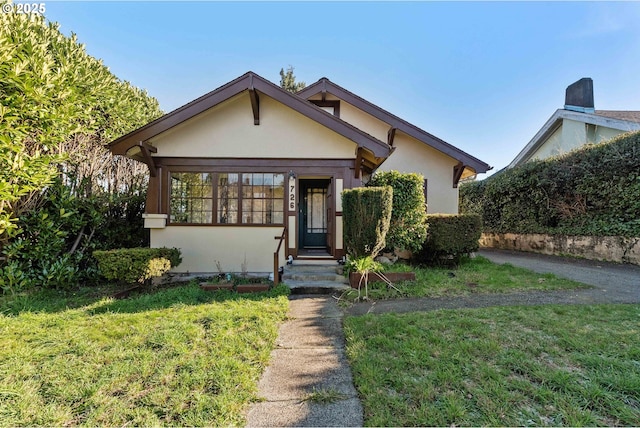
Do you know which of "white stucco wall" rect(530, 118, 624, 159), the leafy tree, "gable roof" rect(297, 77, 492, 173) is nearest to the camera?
"gable roof" rect(297, 77, 492, 173)

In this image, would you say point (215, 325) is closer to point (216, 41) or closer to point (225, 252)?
point (225, 252)

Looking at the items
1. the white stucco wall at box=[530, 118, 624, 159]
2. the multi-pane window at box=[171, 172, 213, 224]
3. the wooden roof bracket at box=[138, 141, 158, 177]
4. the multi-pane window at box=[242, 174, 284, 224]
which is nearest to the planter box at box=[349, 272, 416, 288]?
the multi-pane window at box=[242, 174, 284, 224]

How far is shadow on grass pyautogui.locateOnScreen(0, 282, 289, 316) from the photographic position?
4.91 m

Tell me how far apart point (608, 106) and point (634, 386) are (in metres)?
21.4

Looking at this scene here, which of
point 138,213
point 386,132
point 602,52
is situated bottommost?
point 138,213

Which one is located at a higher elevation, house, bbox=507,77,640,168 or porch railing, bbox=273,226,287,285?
house, bbox=507,77,640,168

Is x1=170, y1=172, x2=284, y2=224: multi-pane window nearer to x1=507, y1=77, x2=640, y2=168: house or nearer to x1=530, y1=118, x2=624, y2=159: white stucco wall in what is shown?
x1=530, y1=118, x2=624, y2=159: white stucco wall

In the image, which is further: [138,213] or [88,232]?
[138,213]

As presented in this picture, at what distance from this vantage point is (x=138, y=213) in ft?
27.2

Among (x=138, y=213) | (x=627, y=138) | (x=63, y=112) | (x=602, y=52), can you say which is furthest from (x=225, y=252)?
(x=602, y=52)

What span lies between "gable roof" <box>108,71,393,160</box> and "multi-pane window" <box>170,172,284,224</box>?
1.18 m

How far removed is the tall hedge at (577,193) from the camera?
7867 millimetres

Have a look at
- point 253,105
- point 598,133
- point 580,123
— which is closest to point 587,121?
point 580,123

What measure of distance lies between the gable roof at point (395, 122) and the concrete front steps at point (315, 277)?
493 centimetres
